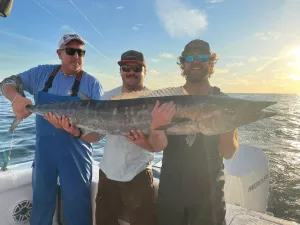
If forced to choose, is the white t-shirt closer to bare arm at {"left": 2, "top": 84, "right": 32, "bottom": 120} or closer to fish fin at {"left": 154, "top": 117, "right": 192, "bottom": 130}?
fish fin at {"left": 154, "top": 117, "right": 192, "bottom": 130}

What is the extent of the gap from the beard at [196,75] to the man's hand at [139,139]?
87 cm

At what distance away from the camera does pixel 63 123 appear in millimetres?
3240

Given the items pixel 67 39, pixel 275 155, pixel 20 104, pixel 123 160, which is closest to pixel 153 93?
Answer: pixel 123 160

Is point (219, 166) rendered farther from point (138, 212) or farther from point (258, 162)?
point (258, 162)

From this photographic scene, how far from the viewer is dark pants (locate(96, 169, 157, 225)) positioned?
2.94 metres

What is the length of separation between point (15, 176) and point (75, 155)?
1154mm

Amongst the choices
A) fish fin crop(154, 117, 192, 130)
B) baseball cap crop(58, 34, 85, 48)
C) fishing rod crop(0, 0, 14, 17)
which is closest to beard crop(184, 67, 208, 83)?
fish fin crop(154, 117, 192, 130)

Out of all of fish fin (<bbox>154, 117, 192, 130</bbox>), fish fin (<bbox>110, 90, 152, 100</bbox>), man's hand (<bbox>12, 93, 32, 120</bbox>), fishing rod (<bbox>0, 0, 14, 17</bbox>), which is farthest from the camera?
man's hand (<bbox>12, 93, 32, 120</bbox>)

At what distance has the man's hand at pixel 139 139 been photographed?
2.85 m

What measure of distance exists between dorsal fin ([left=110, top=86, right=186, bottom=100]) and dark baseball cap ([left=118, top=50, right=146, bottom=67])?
472mm

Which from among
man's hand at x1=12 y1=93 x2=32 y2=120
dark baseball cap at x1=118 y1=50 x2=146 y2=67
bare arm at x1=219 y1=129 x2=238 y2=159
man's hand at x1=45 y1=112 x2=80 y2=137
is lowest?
bare arm at x1=219 y1=129 x2=238 y2=159

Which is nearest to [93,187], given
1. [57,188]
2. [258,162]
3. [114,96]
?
[57,188]

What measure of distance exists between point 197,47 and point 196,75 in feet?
1.17

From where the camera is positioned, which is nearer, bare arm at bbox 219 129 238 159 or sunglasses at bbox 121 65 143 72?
bare arm at bbox 219 129 238 159
